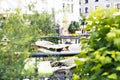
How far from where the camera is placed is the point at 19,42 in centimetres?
357

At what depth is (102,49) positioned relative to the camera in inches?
92.1

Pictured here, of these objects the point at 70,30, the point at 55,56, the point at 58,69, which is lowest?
Answer: the point at 70,30

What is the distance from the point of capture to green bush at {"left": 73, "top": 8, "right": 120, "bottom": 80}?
7.32ft

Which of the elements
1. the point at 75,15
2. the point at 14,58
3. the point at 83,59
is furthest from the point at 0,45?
the point at 75,15

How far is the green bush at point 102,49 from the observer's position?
223 cm

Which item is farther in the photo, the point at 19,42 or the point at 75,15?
the point at 75,15

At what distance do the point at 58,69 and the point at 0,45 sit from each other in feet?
5.86

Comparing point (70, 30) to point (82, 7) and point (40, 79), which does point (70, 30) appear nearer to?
point (82, 7)

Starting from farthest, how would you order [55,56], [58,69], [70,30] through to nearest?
1. [70,30]
2. [58,69]
3. [55,56]

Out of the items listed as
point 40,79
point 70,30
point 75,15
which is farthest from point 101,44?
point 75,15

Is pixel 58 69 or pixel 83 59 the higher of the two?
pixel 83 59

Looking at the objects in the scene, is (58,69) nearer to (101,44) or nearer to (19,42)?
(19,42)

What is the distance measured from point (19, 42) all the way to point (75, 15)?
146 feet

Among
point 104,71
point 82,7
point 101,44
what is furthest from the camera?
point 82,7
